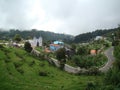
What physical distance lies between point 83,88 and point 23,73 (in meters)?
22.4

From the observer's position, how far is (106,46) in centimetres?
16950

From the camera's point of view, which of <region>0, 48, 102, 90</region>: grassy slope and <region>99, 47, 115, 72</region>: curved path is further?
<region>99, 47, 115, 72</region>: curved path

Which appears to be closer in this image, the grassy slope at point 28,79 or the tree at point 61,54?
the grassy slope at point 28,79

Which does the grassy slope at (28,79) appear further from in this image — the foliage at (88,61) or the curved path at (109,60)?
the curved path at (109,60)

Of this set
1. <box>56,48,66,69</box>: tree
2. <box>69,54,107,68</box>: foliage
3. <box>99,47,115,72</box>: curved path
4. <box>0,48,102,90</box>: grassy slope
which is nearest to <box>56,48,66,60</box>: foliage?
<box>56,48,66,69</box>: tree

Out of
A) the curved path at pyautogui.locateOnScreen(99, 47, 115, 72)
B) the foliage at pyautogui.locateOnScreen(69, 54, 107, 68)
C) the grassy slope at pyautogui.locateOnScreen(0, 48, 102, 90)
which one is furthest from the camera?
the foliage at pyautogui.locateOnScreen(69, 54, 107, 68)

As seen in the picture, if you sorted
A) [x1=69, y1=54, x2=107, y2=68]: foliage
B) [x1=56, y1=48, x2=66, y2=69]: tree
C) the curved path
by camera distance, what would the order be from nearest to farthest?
the curved path, [x1=69, y1=54, x2=107, y2=68]: foliage, [x1=56, y1=48, x2=66, y2=69]: tree

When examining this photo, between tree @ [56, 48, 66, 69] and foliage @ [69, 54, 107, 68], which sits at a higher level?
tree @ [56, 48, 66, 69]

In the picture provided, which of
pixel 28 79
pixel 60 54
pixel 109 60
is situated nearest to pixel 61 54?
pixel 60 54

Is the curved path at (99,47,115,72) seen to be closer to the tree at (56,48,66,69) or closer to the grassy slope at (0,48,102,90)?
the tree at (56,48,66,69)

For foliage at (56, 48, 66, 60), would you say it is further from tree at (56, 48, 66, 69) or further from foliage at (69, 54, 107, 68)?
foliage at (69, 54, 107, 68)

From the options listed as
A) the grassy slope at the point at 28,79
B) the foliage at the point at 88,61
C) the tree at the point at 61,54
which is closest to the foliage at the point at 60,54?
the tree at the point at 61,54

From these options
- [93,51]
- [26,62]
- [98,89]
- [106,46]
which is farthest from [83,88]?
[106,46]

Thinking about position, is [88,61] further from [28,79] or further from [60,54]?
[28,79]
